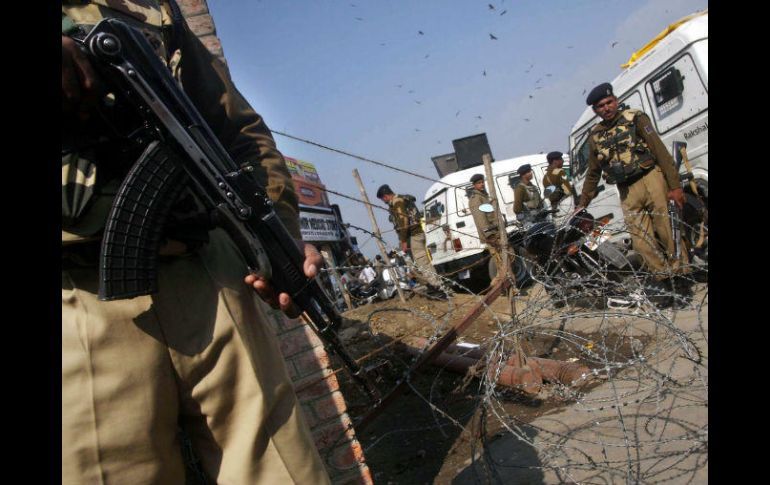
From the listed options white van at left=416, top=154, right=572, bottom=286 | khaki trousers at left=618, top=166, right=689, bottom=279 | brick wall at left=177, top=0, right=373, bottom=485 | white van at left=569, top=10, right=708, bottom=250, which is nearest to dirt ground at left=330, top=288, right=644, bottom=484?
brick wall at left=177, top=0, right=373, bottom=485

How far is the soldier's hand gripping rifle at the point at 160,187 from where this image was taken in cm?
102

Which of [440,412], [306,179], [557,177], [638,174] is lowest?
[440,412]

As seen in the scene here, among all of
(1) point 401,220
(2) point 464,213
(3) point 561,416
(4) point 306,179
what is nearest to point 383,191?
(1) point 401,220

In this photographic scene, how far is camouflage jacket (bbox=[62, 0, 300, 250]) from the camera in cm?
103

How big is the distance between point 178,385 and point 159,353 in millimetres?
91

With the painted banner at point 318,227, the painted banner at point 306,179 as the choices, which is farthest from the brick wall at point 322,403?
the painted banner at point 306,179

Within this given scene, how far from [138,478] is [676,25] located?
6192 mm

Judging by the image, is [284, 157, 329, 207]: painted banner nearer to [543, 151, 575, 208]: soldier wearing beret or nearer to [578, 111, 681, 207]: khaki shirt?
[543, 151, 575, 208]: soldier wearing beret

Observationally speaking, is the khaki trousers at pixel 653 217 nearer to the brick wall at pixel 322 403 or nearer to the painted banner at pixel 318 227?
the brick wall at pixel 322 403

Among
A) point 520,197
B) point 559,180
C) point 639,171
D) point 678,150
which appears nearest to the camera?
point 639,171

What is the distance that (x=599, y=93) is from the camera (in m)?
4.33

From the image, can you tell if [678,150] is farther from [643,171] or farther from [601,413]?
[601,413]

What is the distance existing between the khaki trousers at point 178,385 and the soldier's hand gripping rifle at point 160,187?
0.24 ft
